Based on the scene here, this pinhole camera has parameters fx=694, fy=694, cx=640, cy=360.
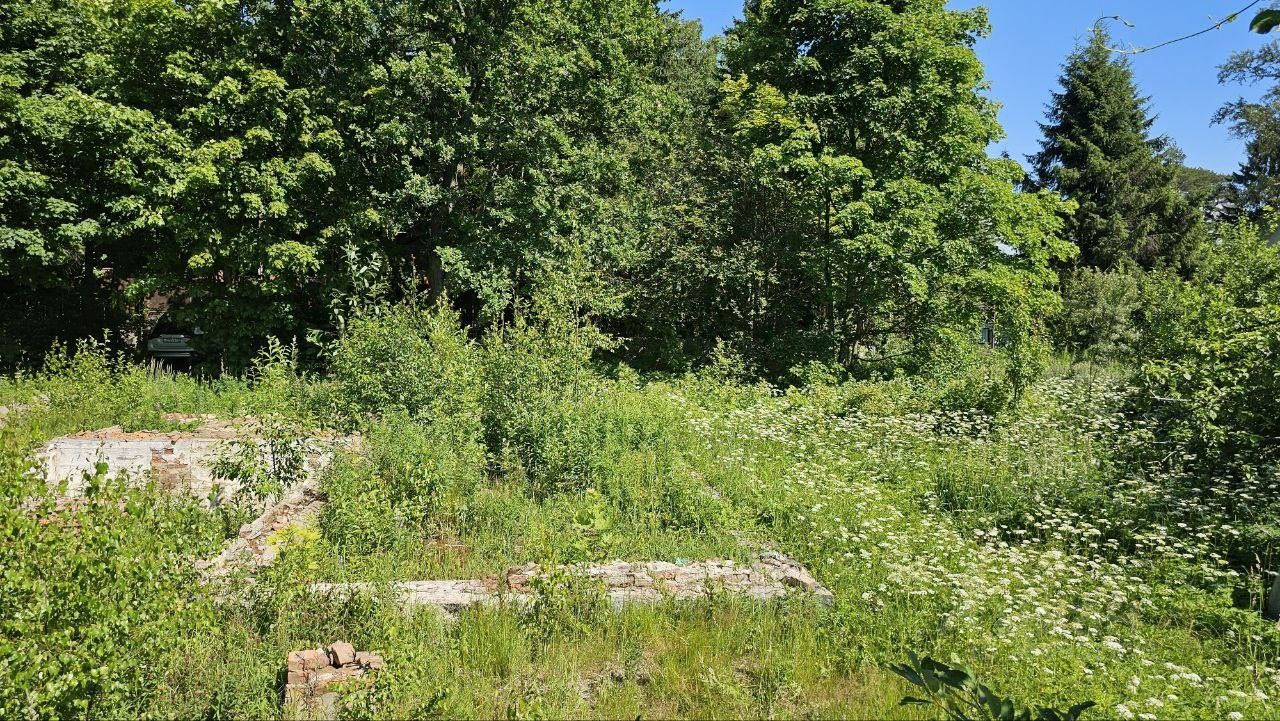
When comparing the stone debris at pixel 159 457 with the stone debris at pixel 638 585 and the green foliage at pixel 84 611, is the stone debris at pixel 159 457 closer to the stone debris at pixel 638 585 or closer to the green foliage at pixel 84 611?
the stone debris at pixel 638 585

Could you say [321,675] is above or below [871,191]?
below

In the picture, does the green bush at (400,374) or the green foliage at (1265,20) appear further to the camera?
the green bush at (400,374)

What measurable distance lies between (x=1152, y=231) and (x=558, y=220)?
72.6 ft

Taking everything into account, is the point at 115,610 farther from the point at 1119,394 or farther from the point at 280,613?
the point at 1119,394

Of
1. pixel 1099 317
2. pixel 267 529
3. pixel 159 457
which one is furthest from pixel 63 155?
pixel 1099 317

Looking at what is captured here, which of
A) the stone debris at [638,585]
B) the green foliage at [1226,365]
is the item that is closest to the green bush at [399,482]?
the stone debris at [638,585]

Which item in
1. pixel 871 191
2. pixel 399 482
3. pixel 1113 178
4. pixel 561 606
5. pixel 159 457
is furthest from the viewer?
pixel 1113 178

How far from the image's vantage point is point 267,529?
5980mm

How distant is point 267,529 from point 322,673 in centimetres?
276

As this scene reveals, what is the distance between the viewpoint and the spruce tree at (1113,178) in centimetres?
2298

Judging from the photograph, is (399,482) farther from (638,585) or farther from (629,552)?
(638,585)

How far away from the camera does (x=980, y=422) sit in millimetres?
9688

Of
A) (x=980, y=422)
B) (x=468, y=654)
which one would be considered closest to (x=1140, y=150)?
(x=980, y=422)

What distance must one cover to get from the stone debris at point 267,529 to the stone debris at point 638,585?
2.50ft
